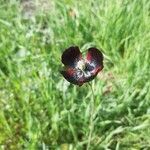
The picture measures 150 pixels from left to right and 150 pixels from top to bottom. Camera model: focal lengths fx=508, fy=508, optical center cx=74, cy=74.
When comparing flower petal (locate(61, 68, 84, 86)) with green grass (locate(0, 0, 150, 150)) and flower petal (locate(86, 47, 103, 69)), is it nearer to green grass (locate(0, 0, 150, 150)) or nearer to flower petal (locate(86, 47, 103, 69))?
flower petal (locate(86, 47, 103, 69))

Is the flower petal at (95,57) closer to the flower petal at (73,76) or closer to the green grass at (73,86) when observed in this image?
the flower petal at (73,76)

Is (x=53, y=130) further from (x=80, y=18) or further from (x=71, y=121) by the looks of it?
(x=80, y=18)

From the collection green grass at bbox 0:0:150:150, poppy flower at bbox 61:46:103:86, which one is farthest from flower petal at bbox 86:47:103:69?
green grass at bbox 0:0:150:150

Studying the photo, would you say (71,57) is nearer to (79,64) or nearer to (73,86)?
(79,64)

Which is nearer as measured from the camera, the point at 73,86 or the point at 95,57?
the point at 95,57

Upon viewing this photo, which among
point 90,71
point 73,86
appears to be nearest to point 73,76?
point 90,71
